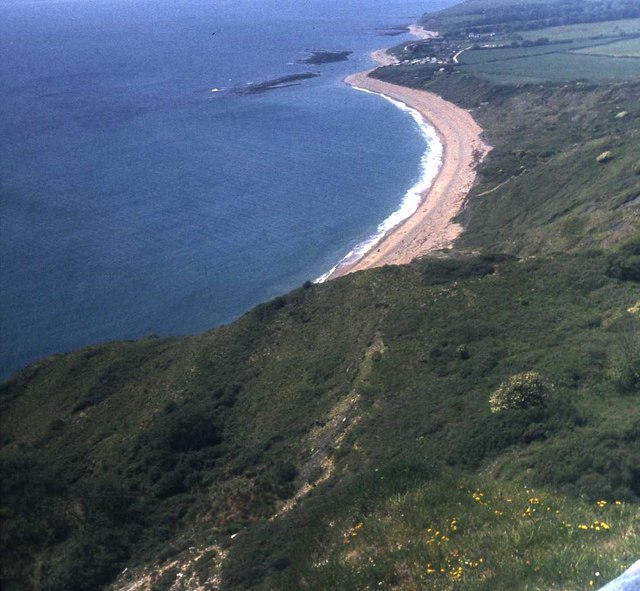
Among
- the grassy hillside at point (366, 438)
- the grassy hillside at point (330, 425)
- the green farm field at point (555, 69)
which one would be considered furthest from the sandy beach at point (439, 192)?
the grassy hillside at point (330, 425)

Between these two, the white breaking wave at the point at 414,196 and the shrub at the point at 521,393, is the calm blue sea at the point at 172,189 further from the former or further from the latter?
the shrub at the point at 521,393

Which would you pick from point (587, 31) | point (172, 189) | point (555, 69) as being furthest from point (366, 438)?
point (587, 31)

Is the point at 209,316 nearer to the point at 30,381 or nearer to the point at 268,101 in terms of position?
the point at 30,381

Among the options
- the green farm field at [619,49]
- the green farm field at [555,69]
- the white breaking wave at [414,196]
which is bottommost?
the white breaking wave at [414,196]

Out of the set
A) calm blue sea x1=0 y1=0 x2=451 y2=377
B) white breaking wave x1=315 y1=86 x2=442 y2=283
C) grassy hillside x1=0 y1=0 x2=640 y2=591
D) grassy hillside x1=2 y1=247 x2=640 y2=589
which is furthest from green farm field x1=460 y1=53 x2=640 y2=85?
grassy hillside x1=2 y1=247 x2=640 y2=589

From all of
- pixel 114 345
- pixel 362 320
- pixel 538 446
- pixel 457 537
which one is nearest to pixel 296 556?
pixel 457 537
